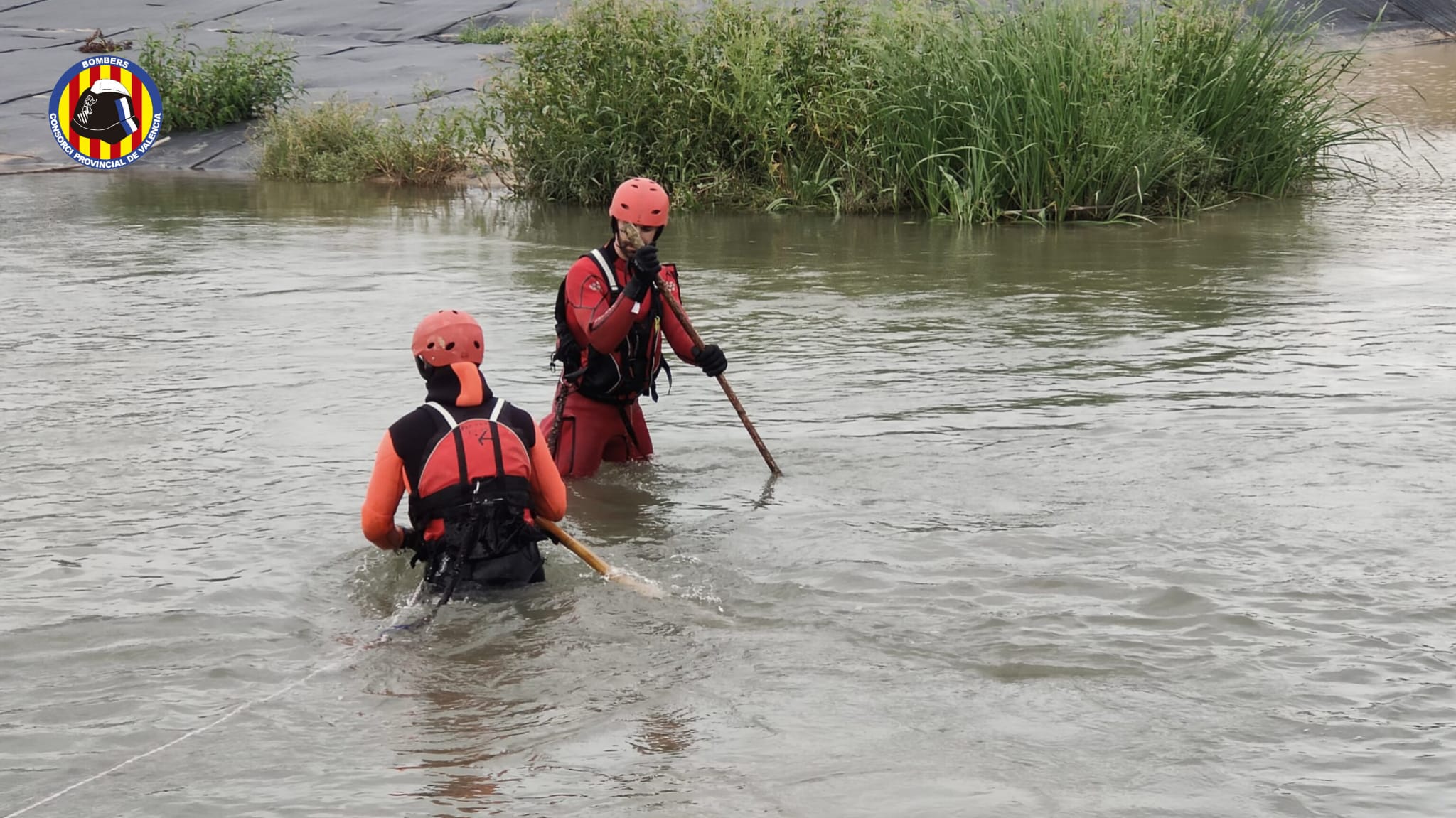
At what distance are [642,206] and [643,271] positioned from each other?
11.7 inches

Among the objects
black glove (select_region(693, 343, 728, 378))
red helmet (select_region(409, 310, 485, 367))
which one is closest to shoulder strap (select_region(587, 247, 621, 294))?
black glove (select_region(693, 343, 728, 378))

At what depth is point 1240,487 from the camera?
21.6ft

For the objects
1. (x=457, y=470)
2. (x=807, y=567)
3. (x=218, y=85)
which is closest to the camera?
(x=457, y=470)

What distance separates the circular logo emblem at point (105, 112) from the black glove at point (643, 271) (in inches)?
658

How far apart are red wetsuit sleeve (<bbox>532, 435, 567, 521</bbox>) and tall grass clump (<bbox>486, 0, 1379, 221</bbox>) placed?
8789mm

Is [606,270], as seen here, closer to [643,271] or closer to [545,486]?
[643,271]

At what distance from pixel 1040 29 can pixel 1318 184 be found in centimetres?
403

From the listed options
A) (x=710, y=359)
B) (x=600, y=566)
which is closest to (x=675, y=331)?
(x=710, y=359)

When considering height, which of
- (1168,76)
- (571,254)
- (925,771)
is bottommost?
(925,771)

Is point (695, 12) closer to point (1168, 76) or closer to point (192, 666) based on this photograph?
point (1168, 76)

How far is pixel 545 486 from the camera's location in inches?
209

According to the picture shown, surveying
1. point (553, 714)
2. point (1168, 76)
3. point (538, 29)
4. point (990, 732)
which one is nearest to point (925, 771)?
point (990, 732)

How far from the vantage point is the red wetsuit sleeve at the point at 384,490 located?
5.09 m

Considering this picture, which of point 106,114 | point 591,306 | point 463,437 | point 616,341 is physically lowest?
point 463,437
